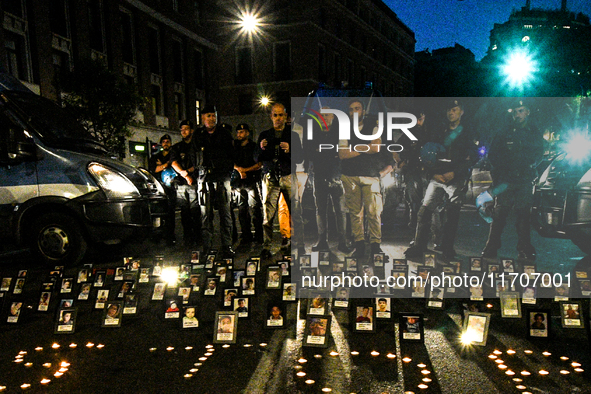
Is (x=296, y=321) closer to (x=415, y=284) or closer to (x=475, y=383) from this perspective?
(x=415, y=284)

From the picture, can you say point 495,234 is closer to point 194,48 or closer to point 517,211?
point 517,211

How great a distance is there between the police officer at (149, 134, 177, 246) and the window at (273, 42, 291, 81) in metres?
34.7

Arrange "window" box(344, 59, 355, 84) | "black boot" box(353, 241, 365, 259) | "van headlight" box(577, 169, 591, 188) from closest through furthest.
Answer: "van headlight" box(577, 169, 591, 188) < "black boot" box(353, 241, 365, 259) < "window" box(344, 59, 355, 84)

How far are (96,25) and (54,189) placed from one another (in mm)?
23784

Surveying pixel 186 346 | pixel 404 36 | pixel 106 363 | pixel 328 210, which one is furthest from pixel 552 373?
pixel 404 36

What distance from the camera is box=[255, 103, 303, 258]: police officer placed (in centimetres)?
669

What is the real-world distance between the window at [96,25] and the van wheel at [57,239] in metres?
23.1

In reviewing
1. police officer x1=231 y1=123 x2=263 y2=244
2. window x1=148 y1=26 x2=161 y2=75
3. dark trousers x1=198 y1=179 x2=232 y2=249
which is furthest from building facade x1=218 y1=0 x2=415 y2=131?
dark trousers x1=198 y1=179 x2=232 y2=249

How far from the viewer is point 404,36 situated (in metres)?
64.6

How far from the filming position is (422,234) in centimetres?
677

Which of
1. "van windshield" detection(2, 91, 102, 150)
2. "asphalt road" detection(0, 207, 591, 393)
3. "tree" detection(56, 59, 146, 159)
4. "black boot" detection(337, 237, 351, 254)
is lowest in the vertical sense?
"asphalt road" detection(0, 207, 591, 393)

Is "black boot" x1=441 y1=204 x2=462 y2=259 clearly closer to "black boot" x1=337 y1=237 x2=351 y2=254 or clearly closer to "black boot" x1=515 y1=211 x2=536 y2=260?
"black boot" x1=515 y1=211 x2=536 y2=260

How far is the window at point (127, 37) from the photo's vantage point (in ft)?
94.7

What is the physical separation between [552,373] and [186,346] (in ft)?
8.13
